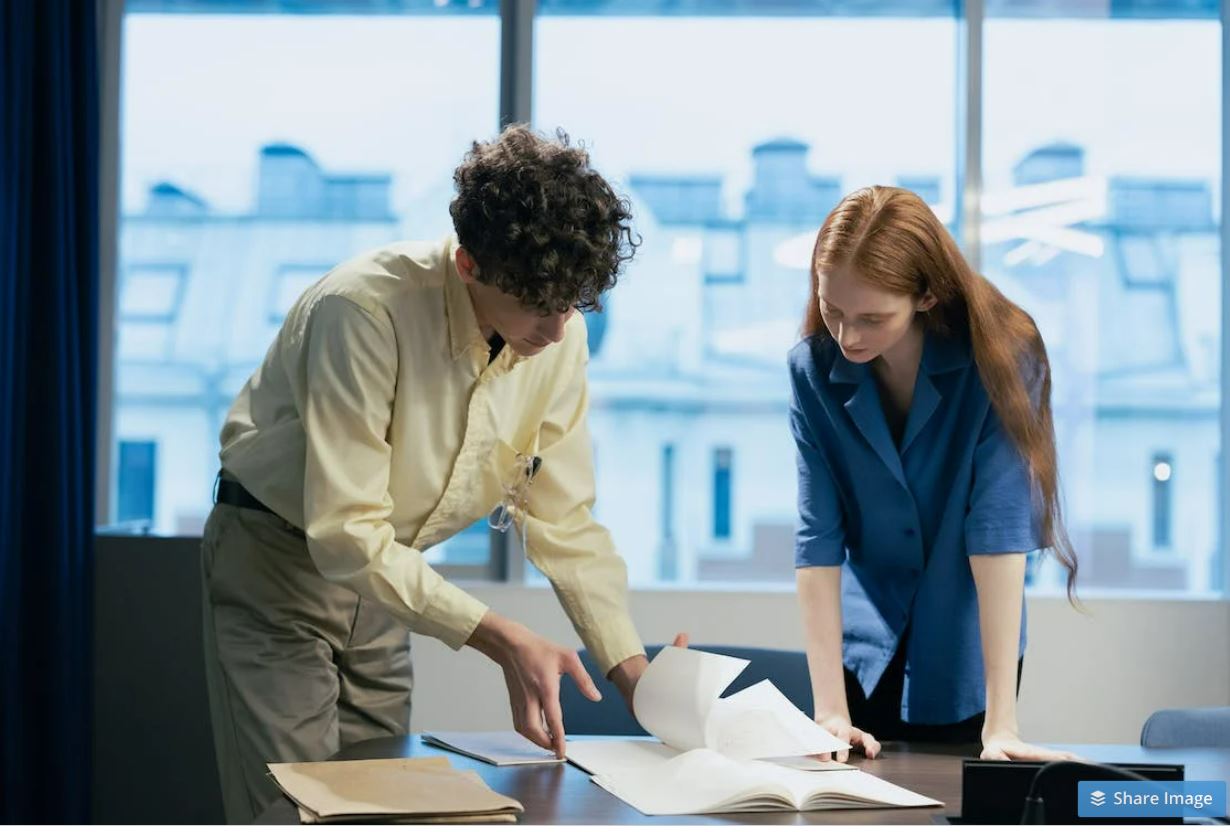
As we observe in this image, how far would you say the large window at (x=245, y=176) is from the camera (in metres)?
3.71

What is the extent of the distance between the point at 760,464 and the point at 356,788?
8.06 ft

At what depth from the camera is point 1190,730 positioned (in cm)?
203

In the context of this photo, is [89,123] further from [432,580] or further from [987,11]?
[987,11]

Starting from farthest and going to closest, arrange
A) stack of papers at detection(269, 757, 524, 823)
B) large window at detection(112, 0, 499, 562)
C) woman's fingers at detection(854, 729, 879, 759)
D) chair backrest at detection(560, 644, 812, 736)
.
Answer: large window at detection(112, 0, 499, 562) < chair backrest at detection(560, 644, 812, 736) < woman's fingers at detection(854, 729, 879, 759) < stack of papers at detection(269, 757, 524, 823)

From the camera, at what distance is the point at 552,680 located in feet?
5.06

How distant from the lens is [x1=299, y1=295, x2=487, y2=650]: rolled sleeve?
1584 millimetres

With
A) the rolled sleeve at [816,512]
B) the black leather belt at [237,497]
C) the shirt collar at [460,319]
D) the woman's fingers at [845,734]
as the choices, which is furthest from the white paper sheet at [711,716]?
the black leather belt at [237,497]

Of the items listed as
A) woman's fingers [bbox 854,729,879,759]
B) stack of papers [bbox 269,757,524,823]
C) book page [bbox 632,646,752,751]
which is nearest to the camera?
stack of papers [bbox 269,757,524,823]

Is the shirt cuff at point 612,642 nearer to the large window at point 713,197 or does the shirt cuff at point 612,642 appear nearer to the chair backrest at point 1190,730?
the chair backrest at point 1190,730

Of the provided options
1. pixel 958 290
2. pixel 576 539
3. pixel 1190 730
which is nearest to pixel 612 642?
pixel 576 539

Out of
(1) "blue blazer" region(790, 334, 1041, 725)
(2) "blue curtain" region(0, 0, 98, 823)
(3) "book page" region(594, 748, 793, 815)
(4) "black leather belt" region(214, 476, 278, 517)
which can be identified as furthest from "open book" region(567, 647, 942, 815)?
(2) "blue curtain" region(0, 0, 98, 823)

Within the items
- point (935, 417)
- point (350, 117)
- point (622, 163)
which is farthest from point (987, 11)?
point (935, 417)

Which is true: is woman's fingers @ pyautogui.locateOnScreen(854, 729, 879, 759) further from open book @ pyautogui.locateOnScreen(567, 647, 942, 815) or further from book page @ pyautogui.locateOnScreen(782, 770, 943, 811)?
book page @ pyautogui.locateOnScreen(782, 770, 943, 811)

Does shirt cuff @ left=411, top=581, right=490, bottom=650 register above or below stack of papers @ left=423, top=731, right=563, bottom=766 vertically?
above
